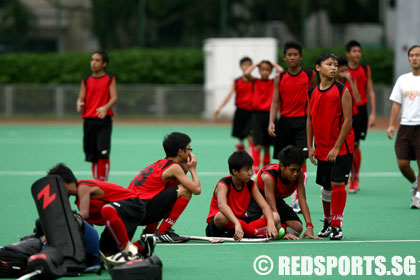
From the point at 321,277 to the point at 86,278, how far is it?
187 cm

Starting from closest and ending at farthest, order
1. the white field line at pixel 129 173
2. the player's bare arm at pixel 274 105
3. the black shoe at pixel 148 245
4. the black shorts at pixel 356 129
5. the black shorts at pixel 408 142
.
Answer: the black shoe at pixel 148 245, the player's bare arm at pixel 274 105, the black shorts at pixel 408 142, the black shorts at pixel 356 129, the white field line at pixel 129 173

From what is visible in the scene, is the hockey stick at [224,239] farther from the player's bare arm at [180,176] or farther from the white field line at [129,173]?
the white field line at [129,173]

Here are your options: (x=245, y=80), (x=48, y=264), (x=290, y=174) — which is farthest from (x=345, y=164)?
(x=245, y=80)

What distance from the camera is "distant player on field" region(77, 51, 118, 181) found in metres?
11.0

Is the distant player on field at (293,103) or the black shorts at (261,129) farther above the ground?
the distant player on field at (293,103)

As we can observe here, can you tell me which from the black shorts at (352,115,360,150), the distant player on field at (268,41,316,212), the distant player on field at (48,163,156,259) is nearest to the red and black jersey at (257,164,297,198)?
the distant player on field at (268,41,316,212)

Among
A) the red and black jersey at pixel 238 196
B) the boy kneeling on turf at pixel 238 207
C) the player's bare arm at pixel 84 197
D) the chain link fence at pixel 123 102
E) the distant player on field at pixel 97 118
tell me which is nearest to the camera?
the player's bare arm at pixel 84 197

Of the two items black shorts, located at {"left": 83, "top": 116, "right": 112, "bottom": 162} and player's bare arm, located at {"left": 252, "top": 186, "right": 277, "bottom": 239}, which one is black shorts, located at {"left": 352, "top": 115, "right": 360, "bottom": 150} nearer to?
black shorts, located at {"left": 83, "top": 116, "right": 112, "bottom": 162}

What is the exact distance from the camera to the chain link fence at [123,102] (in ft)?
90.0

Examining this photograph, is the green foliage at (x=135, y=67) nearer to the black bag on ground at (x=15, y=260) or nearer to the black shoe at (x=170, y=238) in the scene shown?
the black shoe at (x=170, y=238)

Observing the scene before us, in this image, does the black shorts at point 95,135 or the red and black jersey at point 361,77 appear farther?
the red and black jersey at point 361,77

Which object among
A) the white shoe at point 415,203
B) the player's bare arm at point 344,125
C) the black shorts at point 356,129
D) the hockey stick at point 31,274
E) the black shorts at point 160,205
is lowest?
the white shoe at point 415,203

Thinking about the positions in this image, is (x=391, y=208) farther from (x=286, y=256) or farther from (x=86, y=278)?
(x=86, y=278)

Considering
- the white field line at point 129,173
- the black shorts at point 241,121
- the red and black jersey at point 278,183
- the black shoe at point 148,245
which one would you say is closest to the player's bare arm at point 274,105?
the red and black jersey at point 278,183
